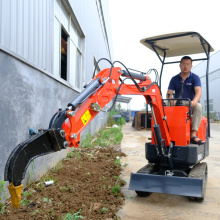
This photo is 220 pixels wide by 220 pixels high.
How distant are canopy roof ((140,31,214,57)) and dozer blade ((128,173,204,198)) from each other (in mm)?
2407

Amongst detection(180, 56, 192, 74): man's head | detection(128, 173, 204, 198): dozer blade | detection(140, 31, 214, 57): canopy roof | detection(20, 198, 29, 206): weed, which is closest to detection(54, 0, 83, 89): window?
detection(140, 31, 214, 57): canopy roof

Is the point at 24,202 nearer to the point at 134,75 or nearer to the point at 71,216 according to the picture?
the point at 71,216

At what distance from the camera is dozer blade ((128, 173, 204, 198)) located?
3.54m

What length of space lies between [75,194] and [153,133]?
5.15 ft

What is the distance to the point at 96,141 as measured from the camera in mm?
9250

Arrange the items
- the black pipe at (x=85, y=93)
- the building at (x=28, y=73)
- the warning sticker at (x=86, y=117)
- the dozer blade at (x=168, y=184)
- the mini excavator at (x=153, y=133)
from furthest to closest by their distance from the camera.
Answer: the dozer blade at (x=168, y=184) → the building at (x=28, y=73) → the warning sticker at (x=86, y=117) → the black pipe at (x=85, y=93) → the mini excavator at (x=153, y=133)

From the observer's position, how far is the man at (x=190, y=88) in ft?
13.7

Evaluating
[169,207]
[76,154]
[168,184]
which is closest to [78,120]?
[168,184]

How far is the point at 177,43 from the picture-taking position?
4.95 m

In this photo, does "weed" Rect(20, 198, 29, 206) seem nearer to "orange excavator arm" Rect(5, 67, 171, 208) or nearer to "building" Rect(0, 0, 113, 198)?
"building" Rect(0, 0, 113, 198)

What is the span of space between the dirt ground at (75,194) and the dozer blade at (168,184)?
0.38 metres

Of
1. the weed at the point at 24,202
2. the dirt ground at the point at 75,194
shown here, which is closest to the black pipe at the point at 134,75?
the dirt ground at the point at 75,194

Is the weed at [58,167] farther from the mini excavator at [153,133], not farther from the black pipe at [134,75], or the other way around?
the black pipe at [134,75]

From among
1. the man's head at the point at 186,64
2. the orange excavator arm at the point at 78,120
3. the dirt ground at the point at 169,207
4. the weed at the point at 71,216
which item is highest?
the man's head at the point at 186,64
